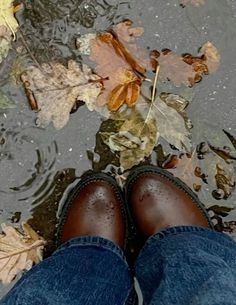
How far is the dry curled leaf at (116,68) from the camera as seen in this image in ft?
6.00

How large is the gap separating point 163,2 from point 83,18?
0.27 metres

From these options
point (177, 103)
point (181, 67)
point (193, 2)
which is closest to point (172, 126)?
point (177, 103)

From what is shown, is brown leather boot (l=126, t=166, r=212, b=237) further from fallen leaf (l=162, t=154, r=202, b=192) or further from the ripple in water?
the ripple in water

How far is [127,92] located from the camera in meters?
1.86

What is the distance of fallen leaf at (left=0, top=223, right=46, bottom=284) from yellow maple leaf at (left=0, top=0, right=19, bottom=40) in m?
0.64

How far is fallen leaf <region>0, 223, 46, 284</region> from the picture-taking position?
1.84 m

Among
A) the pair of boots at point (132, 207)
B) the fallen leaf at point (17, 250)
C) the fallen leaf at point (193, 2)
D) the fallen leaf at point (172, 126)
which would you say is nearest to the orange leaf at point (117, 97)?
the fallen leaf at point (172, 126)

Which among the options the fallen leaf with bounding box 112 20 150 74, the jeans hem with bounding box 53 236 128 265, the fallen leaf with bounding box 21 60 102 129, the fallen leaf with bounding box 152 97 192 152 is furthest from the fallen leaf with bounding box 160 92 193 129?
the jeans hem with bounding box 53 236 128 265

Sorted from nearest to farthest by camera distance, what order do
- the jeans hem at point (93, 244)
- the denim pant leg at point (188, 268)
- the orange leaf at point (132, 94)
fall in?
the denim pant leg at point (188, 268), the jeans hem at point (93, 244), the orange leaf at point (132, 94)

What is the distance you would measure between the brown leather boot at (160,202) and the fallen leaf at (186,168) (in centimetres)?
2

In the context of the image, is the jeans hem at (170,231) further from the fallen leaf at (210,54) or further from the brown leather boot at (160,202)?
the fallen leaf at (210,54)

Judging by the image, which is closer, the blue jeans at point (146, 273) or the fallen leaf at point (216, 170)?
the blue jeans at point (146, 273)

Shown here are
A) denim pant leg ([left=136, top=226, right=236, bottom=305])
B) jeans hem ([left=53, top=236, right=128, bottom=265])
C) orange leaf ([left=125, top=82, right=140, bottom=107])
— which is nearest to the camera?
denim pant leg ([left=136, top=226, right=236, bottom=305])

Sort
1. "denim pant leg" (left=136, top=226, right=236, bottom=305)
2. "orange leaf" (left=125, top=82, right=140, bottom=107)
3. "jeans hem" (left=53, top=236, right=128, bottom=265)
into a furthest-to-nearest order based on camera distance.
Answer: "orange leaf" (left=125, top=82, right=140, bottom=107) → "jeans hem" (left=53, top=236, right=128, bottom=265) → "denim pant leg" (left=136, top=226, right=236, bottom=305)
